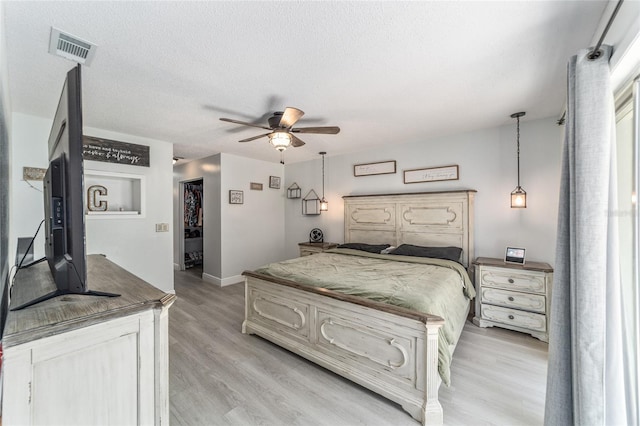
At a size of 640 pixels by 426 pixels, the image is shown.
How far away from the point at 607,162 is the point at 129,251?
4733 millimetres

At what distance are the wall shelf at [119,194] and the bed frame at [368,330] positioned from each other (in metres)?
2.21

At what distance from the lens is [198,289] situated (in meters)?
4.41

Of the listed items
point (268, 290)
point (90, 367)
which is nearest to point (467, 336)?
point (268, 290)

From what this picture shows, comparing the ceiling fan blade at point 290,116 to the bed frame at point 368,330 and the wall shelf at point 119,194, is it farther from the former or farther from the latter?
the wall shelf at point 119,194

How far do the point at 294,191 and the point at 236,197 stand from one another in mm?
1244

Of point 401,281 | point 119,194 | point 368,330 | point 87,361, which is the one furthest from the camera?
point 119,194

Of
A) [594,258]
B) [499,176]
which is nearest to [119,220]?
[594,258]

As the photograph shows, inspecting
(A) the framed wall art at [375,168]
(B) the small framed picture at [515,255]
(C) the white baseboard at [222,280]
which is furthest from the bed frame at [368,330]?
(C) the white baseboard at [222,280]

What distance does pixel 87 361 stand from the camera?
94 centimetres

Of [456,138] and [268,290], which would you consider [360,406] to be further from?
[456,138]

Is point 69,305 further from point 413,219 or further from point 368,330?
point 413,219

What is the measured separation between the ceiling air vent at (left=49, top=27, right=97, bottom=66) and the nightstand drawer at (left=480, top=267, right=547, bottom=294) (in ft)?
13.1

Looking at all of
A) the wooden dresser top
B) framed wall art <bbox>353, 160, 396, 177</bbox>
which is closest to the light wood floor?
the wooden dresser top

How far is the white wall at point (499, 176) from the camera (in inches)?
118
